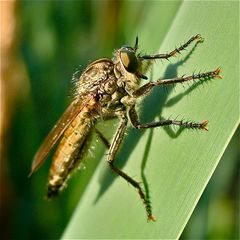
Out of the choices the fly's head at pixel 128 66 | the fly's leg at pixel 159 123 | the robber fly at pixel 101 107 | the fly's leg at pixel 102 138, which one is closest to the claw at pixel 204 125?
the fly's leg at pixel 159 123

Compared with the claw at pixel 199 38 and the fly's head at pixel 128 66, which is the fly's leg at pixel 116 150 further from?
the claw at pixel 199 38

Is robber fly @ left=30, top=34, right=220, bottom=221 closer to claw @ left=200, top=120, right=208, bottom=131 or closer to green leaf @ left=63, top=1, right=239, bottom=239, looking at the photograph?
green leaf @ left=63, top=1, right=239, bottom=239

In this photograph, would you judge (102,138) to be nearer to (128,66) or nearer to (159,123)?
(128,66)

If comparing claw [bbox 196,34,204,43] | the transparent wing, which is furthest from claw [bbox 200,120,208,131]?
the transparent wing

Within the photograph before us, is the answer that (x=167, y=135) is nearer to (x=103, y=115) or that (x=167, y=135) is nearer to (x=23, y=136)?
(x=103, y=115)

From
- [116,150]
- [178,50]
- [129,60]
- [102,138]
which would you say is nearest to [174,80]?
[178,50]

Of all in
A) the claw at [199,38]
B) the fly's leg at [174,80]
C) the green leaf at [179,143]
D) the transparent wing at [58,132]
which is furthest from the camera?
the transparent wing at [58,132]
